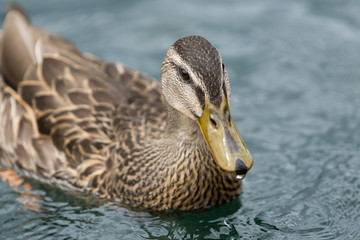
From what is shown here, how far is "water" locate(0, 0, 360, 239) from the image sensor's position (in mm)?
5758

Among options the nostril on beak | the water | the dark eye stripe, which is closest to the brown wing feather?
the water

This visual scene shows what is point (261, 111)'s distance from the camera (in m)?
7.66

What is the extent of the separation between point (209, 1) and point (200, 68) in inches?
217

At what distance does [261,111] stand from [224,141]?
9.85ft

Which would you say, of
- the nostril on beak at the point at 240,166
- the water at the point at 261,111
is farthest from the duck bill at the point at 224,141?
the water at the point at 261,111

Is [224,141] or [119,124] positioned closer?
[224,141]

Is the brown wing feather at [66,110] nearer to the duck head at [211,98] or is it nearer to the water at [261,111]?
the water at [261,111]

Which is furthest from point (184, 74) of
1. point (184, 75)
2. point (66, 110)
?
point (66, 110)

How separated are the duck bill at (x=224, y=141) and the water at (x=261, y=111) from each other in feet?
3.91

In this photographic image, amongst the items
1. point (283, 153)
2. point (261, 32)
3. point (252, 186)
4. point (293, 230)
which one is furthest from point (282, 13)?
point (293, 230)

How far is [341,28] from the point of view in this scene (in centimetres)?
920

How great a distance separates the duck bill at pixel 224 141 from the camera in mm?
4664

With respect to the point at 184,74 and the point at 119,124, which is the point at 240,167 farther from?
the point at 119,124

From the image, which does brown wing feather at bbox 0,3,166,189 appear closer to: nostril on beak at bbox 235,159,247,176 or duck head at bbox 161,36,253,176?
duck head at bbox 161,36,253,176
